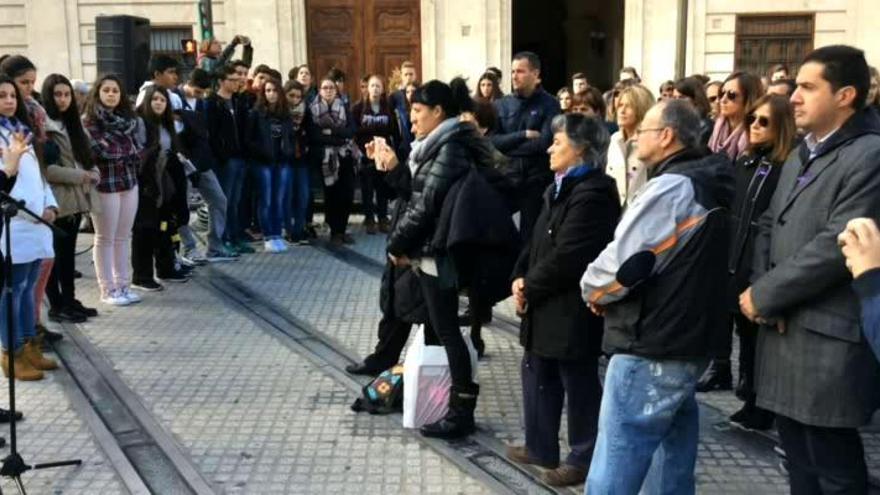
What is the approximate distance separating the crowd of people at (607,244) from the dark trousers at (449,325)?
0.01 meters

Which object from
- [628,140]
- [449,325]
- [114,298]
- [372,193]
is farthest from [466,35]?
[449,325]

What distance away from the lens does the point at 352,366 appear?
626 cm

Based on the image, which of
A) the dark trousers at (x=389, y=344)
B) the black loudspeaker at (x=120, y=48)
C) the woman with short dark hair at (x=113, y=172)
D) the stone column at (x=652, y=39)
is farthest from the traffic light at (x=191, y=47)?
the dark trousers at (x=389, y=344)

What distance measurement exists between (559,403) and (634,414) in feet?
3.33

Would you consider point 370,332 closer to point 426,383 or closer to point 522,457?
point 426,383

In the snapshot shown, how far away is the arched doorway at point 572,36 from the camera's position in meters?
23.7

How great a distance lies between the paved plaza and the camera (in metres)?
4.51

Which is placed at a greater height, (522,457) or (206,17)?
(206,17)

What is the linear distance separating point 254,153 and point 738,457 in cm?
703

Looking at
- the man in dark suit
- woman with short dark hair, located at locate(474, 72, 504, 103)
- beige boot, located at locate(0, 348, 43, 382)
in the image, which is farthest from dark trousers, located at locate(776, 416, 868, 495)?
woman with short dark hair, located at locate(474, 72, 504, 103)

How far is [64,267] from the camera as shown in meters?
7.41

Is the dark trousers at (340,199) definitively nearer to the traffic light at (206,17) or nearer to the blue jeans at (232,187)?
the blue jeans at (232,187)

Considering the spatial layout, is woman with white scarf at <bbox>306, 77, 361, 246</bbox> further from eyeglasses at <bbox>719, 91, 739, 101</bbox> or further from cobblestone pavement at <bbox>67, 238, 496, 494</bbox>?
eyeglasses at <bbox>719, 91, 739, 101</bbox>

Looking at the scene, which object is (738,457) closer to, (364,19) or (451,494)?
(451,494)
